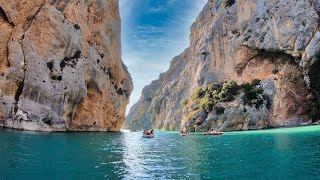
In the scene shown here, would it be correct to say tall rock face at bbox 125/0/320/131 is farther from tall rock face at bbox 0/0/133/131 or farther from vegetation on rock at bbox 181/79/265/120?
tall rock face at bbox 0/0/133/131

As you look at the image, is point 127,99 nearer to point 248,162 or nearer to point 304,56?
point 304,56

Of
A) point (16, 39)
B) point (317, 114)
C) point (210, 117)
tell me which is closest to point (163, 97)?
point (210, 117)

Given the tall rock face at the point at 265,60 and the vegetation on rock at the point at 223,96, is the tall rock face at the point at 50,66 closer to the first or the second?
the vegetation on rock at the point at 223,96

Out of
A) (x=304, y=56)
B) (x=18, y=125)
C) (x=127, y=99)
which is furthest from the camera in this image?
(x=127, y=99)

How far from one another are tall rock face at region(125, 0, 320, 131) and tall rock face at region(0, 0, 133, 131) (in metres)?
28.3

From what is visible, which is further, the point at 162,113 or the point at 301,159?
the point at 162,113

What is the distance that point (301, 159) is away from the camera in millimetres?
17438

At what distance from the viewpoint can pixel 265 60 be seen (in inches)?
3073

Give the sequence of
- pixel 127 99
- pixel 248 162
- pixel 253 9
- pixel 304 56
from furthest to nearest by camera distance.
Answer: pixel 253 9 < pixel 127 99 < pixel 304 56 < pixel 248 162

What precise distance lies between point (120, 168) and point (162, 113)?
13567 centimetres

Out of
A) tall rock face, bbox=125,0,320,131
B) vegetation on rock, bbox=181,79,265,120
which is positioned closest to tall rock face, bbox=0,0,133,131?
vegetation on rock, bbox=181,79,265,120

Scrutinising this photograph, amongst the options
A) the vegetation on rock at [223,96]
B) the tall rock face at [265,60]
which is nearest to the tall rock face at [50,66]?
the vegetation on rock at [223,96]

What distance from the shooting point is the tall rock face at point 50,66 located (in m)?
39.5

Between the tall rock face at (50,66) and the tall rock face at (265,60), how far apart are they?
2835 cm
